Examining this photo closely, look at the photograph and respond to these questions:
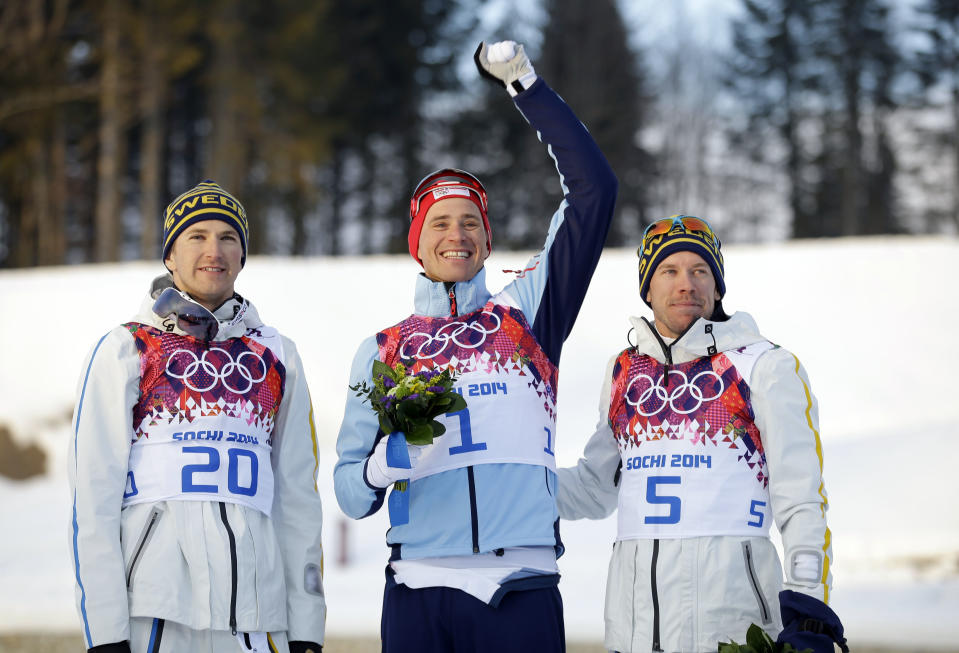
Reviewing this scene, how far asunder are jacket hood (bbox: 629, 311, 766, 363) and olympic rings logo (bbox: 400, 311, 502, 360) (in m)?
0.53

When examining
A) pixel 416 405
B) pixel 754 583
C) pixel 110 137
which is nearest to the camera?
pixel 416 405

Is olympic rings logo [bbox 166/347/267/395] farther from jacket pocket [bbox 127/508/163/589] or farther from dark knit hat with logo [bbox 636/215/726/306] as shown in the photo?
dark knit hat with logo [bbox 636/215/726/306]

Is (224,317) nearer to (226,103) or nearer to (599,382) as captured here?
(599,382)

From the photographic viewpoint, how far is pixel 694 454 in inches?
133

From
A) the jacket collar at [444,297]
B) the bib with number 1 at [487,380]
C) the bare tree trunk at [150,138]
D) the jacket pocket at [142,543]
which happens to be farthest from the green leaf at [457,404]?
the bare tree trunk at [150,138]

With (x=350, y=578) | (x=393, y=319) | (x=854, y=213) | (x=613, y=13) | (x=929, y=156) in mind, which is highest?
(x=613, y=13)

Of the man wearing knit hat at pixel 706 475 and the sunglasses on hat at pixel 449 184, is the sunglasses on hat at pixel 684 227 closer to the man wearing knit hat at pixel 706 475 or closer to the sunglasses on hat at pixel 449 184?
the man wearing knit hat at pixel 706 475

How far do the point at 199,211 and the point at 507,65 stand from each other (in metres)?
1.19

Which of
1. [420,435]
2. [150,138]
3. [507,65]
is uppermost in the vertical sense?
[150,138]

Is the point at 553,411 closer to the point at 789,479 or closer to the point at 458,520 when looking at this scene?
the point at 458,520

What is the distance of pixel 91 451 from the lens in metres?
3.30

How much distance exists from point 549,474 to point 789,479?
0.76 metres

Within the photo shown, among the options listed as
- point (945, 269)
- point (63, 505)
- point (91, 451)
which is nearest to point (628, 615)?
point (91, 451)

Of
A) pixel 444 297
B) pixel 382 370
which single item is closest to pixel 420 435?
pixel 382 370
